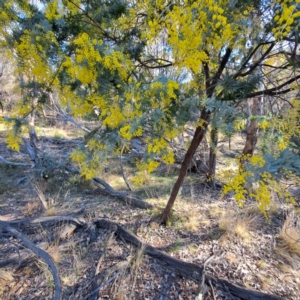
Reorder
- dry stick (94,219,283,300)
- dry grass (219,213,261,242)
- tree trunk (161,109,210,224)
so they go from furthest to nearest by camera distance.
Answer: dry grass (219,213,261,242), tree trunk (161,109,210,224), dry stick (94,219,283,300)

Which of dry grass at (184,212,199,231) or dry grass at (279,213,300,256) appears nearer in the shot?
dry grass at (279,213,300,256)

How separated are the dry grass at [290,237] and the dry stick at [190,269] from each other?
91 centimetres

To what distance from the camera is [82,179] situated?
4426 mm

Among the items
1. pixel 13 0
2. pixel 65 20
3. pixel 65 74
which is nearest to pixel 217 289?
pixel 65 74

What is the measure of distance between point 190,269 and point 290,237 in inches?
55.0

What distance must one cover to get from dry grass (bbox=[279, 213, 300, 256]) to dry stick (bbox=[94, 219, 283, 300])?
0.91 meters

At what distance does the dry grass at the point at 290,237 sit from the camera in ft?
7.70

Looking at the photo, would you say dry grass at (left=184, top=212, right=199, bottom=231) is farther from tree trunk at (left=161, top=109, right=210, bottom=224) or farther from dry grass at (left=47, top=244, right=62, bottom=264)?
dry grass at (left=47, top=244, right=62, bottom=264)

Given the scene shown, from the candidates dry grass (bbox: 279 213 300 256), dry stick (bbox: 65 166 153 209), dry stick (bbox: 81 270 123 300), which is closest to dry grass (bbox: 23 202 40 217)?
dry stick (bbox: 65 166 153 209)

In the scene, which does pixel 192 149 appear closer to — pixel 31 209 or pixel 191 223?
pixel 191 223

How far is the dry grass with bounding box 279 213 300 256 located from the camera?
7.70 feet

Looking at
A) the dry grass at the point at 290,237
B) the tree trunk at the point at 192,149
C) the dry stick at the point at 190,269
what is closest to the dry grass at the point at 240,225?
the dry grass at the point at 290,237

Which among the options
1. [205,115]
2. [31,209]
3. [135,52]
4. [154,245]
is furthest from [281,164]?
[31,209]

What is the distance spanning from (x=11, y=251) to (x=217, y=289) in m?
2.38
